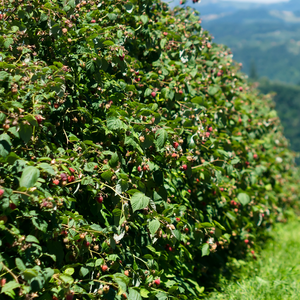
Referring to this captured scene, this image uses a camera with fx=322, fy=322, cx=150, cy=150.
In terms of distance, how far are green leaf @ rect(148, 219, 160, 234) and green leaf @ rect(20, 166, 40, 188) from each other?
775 mm

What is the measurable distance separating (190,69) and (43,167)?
2.21m

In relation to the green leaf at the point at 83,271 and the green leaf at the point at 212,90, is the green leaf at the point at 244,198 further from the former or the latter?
the green leaf at the point at 83,271

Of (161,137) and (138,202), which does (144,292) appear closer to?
(138,202)

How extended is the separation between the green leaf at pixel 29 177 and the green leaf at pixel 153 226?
775 mm

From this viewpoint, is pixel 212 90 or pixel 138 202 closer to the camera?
pixel 138 202

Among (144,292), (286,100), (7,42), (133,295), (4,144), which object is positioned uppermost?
(7,42)

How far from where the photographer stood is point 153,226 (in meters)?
1.92

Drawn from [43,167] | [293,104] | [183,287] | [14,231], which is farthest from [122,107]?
[293,104]

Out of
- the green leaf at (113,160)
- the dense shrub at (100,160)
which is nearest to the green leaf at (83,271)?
the dense shrub at (100,160)

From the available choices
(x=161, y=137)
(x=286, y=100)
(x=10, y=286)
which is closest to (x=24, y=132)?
(x=10, y=286)

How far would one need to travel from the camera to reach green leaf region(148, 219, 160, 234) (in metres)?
1.90

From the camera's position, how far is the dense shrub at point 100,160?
1608 millimetres

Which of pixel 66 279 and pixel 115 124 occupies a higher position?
pixel 115 124

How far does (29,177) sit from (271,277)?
292 centimetres
